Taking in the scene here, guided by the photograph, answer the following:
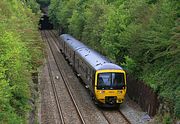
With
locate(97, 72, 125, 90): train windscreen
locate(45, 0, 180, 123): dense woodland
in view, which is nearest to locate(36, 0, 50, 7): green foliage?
locate(45, 0, 180, 123): dense woodland

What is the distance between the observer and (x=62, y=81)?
3481cm

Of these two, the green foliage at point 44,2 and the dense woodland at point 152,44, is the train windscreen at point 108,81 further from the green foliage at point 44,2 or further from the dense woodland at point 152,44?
the green foliage at point 44,2

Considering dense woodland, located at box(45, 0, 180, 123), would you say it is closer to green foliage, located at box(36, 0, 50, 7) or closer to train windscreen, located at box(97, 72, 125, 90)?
train windscreen, located at box(97, 72, 125, 90)

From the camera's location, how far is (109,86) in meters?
24.6

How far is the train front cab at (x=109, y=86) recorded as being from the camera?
2466 cm

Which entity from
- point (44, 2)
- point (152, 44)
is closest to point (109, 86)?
point (152, 44)

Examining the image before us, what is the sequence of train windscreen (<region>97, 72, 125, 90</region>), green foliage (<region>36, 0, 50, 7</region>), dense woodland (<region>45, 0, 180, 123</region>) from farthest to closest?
green foliage (<region>36, 0, 50, 7</region>) → train windscreen (<region>97, 72, 125, 90</region>) → dense woodland (<region>45, 0, 180, 123</region>)

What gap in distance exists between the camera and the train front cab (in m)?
24.7

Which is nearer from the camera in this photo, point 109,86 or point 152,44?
point 152,44

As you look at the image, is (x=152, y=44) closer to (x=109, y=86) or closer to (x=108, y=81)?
(x=108, y=81)

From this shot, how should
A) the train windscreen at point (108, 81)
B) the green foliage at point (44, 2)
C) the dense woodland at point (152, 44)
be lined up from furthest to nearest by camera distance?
1. the green foliage at point (44, 2)
2. the train windscreen at point (108, 81)
3. the dense woodland at point (152, 44)

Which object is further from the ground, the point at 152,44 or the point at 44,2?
the point at 44,2

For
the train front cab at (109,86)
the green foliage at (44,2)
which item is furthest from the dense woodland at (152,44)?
the green foliage at (44,2)

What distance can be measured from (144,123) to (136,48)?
6534mm
